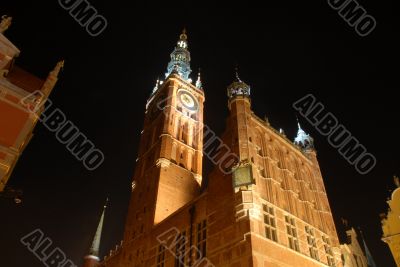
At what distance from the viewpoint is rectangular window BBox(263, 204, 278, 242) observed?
21.6 m

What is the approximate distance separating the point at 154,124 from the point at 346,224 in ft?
87.0


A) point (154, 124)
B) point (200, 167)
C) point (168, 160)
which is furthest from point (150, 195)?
point (154, 124)

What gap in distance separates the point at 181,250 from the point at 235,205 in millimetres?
6806

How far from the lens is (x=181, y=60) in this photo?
58.3 metres

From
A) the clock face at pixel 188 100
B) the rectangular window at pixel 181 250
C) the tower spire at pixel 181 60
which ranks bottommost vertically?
the rectangular window at pixel 181 250

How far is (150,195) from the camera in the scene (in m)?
35.9

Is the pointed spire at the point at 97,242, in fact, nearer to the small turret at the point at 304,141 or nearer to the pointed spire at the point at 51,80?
the small turret at the point at 304,141

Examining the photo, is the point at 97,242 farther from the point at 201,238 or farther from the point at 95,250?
the point at 201,238

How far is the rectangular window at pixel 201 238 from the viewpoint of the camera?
75.4ft

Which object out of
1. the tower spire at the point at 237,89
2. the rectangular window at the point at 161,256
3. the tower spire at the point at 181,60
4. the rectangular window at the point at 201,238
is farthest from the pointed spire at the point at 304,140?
the tower spire at the point at 181,60

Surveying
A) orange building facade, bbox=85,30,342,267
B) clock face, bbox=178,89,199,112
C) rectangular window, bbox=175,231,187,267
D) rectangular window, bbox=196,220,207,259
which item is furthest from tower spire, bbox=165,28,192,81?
rectangular window, bbox=196,220,207,259

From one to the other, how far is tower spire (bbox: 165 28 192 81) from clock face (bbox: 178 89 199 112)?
578 centimetres

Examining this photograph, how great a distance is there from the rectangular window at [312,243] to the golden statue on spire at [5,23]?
24142 mm

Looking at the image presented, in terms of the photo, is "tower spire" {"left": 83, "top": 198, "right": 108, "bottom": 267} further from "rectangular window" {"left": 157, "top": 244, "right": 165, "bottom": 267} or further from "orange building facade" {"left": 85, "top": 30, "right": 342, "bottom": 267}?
"rectangular window" {"left": 157, "top": 244, "right": 165, "bottom": 267}
